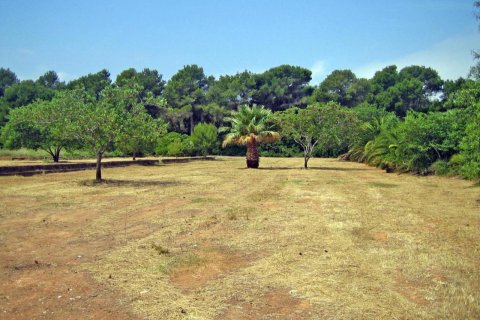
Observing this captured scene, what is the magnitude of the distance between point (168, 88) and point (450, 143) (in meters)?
61.4

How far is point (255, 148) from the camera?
37812 mm

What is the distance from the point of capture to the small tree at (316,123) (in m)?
38.1

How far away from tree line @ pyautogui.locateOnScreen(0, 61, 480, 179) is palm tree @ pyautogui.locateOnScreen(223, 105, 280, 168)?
0.29 meters

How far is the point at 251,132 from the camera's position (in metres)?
37.5

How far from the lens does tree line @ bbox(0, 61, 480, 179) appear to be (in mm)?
21531

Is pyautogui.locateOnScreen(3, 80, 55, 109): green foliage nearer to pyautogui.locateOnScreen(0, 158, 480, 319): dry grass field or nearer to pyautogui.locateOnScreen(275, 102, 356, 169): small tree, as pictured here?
pyautogui.locateOnScreen(275, 102, 356, 169): small tree

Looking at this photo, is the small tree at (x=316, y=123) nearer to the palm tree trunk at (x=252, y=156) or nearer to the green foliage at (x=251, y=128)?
the green foliage at (x=251, y=128)

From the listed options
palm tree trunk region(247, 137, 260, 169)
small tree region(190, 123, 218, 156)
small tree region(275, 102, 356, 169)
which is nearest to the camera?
palm tree trunk region(247, 137, 260, 169)

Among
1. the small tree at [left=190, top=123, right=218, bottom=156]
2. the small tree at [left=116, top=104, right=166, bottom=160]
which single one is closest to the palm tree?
the small tree at [left=116, top=104, right=166, bottom=160]

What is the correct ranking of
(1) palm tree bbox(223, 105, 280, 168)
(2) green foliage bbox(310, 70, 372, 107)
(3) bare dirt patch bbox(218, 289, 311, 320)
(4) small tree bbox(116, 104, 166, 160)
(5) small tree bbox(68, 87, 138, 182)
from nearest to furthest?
(3) bare dirt patch bbox(218, 289, 311, 320) < (5) small tree bbox(68, 87, 138, 182) < (4) small tree bbox(116, 104, 166, 160) < (1) palm tree bbox(223, 105, 280, 168) < (2) green foliage bbox(310, 70, 372, 107)

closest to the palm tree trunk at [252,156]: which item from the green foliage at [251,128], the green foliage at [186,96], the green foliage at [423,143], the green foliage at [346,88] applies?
the green foliage at [251,128]

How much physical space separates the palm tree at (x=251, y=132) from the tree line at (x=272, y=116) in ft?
0.94

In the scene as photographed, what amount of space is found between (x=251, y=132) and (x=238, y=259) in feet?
98.7

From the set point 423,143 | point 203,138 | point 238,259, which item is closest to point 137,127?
point 238,259
